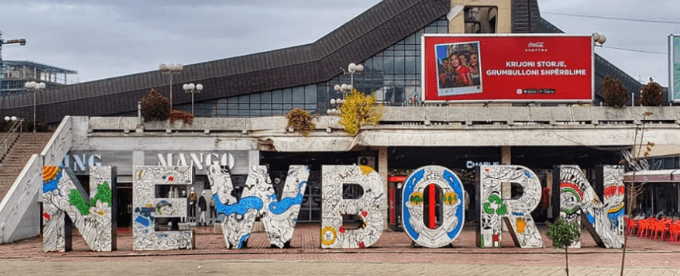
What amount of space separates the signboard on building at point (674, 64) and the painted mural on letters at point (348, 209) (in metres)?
26.5

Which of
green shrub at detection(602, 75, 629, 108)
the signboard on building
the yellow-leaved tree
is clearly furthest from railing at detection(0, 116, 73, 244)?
the signboard on building

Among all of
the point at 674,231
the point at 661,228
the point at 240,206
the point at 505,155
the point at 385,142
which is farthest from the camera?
the point at 505,155

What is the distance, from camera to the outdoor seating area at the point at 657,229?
33.1 meters

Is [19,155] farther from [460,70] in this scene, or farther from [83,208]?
[460,70]

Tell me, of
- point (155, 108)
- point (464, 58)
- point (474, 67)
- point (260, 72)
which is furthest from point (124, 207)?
point (260, 72)

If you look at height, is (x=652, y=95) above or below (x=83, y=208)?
above

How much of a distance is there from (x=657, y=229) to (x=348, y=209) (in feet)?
41.4

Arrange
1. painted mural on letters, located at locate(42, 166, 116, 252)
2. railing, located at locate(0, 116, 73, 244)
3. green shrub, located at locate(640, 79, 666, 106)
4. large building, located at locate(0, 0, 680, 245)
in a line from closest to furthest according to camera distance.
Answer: painted mural on letters, located at locate(42, 166, 116, 252), railing, located at locate(0, 116, 73, 244), large building, located at locate(0, 0, 680, 245), green shrub, located at locate(640, 79, 666, 106)

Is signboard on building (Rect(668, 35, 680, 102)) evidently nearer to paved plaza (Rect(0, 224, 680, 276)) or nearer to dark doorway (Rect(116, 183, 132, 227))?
paved plaza (Rect(0, 224, 680, 276))

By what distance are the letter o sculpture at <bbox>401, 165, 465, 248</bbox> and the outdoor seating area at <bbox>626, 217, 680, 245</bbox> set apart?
22.0 feet

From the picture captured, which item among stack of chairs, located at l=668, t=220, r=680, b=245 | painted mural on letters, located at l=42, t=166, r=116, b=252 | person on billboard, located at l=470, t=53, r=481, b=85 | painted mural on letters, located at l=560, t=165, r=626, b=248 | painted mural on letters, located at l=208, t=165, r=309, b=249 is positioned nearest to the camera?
painted mural on letters, located at l=42, t=166, r=116, b=252

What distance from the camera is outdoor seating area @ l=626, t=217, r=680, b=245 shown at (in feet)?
108

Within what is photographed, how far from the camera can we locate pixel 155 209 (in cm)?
3000

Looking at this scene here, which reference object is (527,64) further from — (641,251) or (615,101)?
(641,251)
